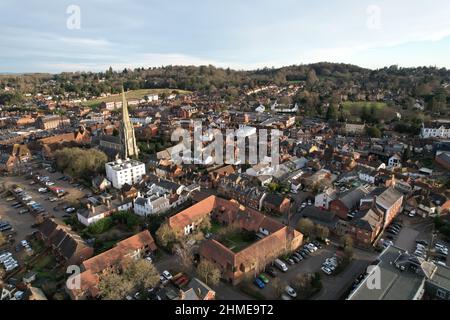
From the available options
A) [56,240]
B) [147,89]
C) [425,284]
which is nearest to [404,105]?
[425,284]

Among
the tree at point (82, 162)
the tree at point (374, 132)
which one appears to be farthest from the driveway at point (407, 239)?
the tree at point (82, 162)

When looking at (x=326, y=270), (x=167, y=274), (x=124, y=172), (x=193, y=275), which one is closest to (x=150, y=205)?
(x=167, y=274)

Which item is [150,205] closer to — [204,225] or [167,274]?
[204,225]

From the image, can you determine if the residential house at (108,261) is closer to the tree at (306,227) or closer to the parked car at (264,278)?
the parked car at (264,278)

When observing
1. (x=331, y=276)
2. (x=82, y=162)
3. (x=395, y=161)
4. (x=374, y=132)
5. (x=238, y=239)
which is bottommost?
(x=331, y=276)

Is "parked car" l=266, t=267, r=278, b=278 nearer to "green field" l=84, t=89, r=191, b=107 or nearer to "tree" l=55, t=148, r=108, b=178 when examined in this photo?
"tree" l=55, t=148, r=108, b=178

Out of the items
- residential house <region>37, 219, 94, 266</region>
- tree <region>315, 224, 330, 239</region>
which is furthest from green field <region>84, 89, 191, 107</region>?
tree <region>315, 224, 330, 239</region>
